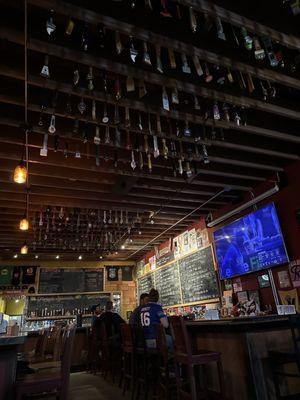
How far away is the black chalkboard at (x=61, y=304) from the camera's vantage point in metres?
10.2

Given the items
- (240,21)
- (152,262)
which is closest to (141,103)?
(240,21)

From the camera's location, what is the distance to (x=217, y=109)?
3.50m

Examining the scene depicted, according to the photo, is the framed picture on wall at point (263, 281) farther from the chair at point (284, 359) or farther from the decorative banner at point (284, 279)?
the chair at point (284, 359)

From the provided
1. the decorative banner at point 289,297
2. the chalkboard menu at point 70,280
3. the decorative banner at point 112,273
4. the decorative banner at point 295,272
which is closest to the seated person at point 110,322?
the decorative banner at point 289,297

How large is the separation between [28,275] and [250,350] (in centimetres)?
906

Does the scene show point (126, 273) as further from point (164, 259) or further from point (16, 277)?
point (16, 277)

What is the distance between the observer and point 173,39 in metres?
2.64

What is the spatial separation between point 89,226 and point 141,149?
3420 millimetres

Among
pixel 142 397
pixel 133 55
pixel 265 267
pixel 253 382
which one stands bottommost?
pixel 142 397

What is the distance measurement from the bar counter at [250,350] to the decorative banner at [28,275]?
8.48m

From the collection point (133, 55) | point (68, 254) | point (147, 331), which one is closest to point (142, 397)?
point (147, 331)

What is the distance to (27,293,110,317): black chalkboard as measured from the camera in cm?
1020

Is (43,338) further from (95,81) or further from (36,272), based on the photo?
(36,272)

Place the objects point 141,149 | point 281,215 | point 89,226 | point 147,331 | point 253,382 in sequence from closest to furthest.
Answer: point 253,382 → point 141,149 → point 147,331 → point 281,215 → point 89,226
